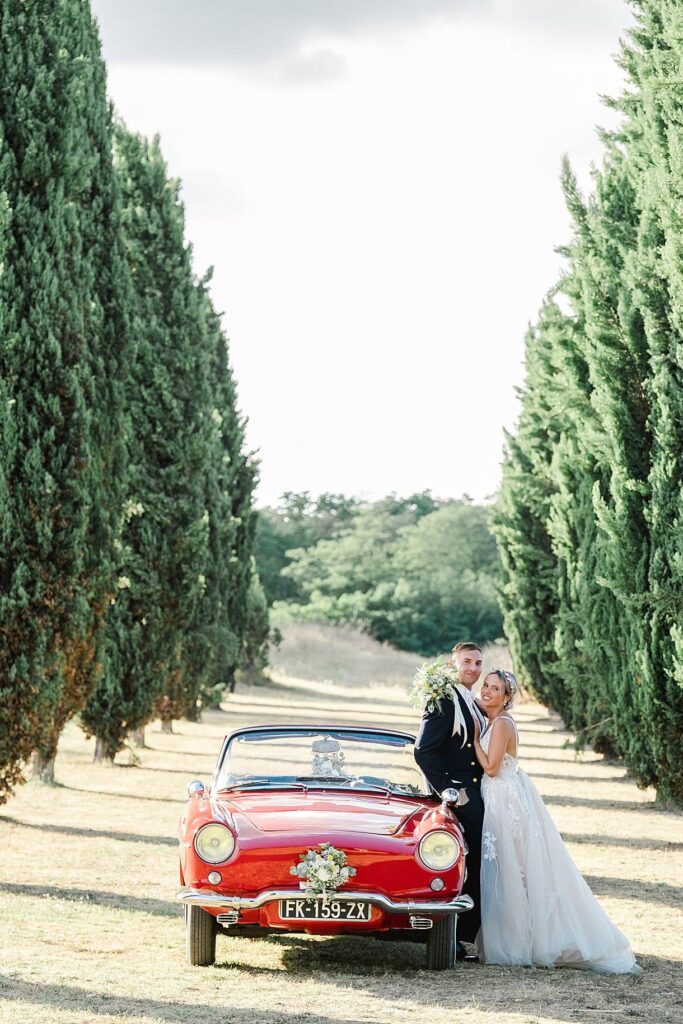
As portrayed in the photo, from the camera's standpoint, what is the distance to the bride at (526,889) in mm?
7105

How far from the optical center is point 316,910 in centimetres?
629

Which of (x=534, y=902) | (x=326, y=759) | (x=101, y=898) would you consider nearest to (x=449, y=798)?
(x=534, y=902)

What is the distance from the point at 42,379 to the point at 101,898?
4921 mm

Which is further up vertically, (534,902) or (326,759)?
(326,759)

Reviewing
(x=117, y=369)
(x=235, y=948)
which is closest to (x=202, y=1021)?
(x=235, y=948)

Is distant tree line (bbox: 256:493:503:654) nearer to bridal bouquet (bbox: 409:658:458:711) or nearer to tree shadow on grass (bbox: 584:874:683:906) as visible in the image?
tree shadow on grass (bbox: 584:874:683:906)

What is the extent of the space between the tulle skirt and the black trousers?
0.22 ft

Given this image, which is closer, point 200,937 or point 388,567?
point 200,937

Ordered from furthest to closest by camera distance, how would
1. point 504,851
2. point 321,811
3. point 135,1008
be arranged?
point 504,851
point 321,811
point 135,1008

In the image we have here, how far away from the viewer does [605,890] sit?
9.81 metres

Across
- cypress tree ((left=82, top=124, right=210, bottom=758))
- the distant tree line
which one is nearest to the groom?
cypress tree ((left=82, top=124, right=210, bottom=758))

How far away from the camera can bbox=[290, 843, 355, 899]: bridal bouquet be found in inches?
248

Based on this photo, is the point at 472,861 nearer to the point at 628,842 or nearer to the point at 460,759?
the point at 460,759

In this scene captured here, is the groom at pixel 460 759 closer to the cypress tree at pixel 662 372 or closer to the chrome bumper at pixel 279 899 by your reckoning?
the chrome bumper at pixel 279 899
